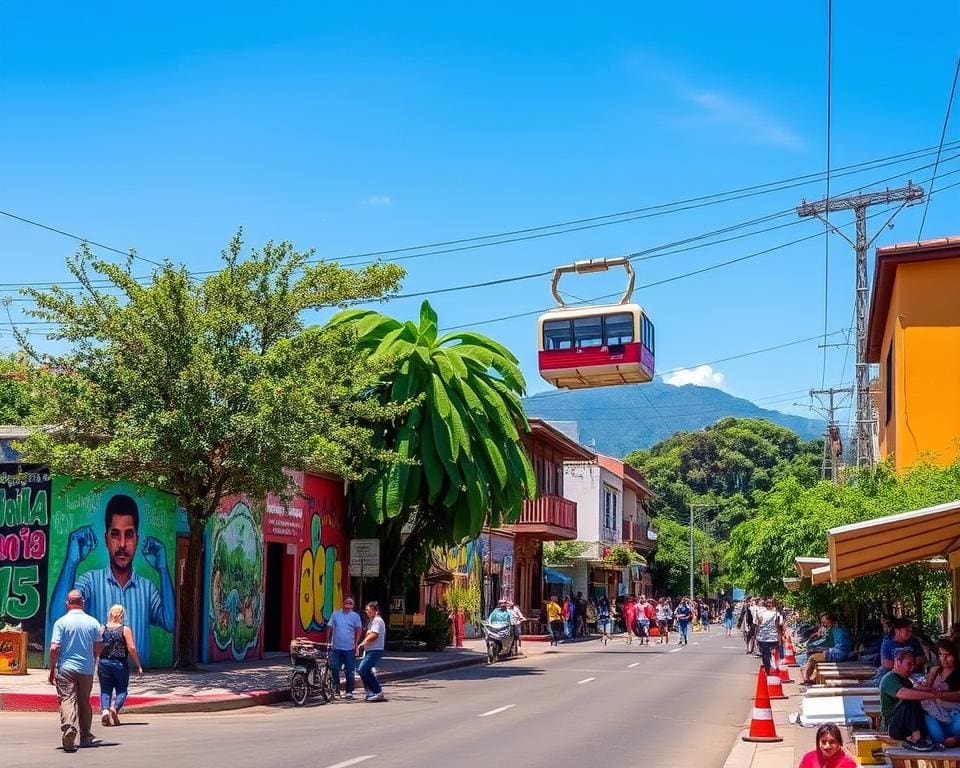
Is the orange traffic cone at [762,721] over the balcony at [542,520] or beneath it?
beneath

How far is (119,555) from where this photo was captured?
2259 cm

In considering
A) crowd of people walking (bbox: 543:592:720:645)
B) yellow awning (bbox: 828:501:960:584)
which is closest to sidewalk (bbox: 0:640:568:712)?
yellow awning (bbox: 828:501:960:584)

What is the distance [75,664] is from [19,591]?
986 centimetres

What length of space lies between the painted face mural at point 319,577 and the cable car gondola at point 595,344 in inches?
269

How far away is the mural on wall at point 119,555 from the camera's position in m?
22.0

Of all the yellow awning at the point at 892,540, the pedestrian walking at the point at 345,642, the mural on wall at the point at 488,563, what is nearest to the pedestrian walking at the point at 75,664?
the pedestrian walking at the point at 345,642

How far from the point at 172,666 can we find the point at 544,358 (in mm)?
11591

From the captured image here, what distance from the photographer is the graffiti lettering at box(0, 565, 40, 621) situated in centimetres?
2203

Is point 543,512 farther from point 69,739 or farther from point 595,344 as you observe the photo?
point 69,739

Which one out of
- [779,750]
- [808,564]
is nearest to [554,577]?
[808,564]

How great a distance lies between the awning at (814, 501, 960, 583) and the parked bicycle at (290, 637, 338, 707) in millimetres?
8258

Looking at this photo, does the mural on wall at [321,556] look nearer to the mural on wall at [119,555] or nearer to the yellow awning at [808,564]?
the mural on wall at [119,555]

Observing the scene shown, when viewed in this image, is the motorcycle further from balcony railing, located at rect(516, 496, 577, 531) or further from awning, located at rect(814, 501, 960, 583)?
awning, located at rect(814, 501, 960, 583)

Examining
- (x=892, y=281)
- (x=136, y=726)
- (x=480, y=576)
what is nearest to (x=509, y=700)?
(x=136, y=726)
